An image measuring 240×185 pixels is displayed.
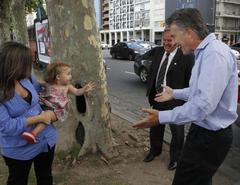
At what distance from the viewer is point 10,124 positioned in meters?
2.95

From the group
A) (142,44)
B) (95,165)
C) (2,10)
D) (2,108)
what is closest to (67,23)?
(95,165)

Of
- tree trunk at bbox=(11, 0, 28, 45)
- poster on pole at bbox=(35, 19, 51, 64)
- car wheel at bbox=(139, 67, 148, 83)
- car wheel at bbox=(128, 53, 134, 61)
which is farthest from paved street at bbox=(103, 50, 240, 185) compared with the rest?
car wheel at bbox=(128, 53, 134, 61)

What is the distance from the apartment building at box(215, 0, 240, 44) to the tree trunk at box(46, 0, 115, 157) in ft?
296

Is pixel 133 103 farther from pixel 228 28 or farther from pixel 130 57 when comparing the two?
pixel 228 28

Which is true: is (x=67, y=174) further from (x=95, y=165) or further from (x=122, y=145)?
(x=122, y=145)

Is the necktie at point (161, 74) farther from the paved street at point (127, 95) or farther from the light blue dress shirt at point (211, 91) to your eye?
the paved street at point (127, 95)

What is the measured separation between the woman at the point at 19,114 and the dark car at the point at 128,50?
72.3ft

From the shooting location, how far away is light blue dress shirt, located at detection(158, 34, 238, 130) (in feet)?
8.37

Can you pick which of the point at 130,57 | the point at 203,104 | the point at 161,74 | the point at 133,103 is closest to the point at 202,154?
the point at 203,104

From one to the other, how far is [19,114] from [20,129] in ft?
0.39

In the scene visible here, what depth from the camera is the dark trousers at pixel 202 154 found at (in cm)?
282

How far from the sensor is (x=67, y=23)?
4965 mm

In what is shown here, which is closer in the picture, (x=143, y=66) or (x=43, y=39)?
(x=143, y=66)

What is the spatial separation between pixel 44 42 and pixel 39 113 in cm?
1312
